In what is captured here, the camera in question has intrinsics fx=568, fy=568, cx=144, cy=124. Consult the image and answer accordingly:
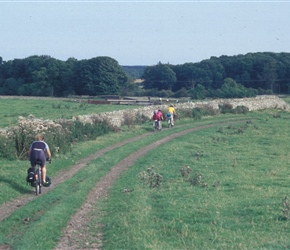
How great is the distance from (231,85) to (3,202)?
61.6 m

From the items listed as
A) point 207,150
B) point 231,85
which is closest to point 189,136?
point 207,150

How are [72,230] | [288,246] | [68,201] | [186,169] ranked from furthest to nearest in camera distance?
1. [186,169]
2. [68,201]
3. [72,230]
4. [288,246]

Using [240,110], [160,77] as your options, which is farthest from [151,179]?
[160,77]

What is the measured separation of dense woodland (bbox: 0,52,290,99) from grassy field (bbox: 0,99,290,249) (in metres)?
59.3

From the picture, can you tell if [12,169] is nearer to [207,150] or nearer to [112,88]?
[207,150]

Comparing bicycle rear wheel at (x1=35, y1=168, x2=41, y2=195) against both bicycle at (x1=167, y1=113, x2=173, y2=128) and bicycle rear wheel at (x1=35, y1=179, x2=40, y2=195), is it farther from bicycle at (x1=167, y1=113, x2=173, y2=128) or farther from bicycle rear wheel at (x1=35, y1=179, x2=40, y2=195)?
bicycle at (x1=167, y1=113, x2=173, y2=128)

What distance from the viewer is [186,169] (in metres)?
Answer: 16.4

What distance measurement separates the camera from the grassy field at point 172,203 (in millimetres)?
9336

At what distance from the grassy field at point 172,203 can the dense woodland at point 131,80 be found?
59269 millimetres

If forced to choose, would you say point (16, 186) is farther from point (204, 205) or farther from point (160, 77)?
point (160, 77)

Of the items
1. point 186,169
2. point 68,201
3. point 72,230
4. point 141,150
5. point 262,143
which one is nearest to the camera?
point 72,230

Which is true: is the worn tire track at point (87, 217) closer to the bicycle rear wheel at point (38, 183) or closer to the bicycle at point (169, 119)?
the bicycle rear wheel at point (38, 183)

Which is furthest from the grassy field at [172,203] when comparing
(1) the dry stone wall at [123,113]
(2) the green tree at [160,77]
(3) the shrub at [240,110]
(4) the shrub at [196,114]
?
(2) the green tree at [160,77]

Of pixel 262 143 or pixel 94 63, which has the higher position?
pixel 94 63
